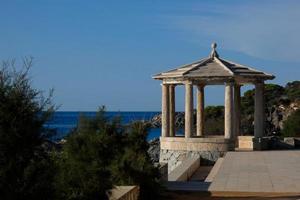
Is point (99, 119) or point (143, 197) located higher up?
point (99, 119)

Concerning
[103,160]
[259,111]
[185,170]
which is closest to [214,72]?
Result: [259,111]

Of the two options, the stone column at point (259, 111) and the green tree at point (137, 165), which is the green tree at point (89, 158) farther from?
the stone column at point (259, 111)

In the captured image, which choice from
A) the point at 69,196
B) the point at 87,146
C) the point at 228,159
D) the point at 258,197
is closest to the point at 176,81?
the point at 228,159

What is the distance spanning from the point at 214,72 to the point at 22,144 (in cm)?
2203

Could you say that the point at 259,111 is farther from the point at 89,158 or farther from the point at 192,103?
the point at 89,158

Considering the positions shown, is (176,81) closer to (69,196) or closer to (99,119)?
(99,119)

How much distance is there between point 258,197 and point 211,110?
4532 cm

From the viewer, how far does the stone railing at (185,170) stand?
20875 millimetres

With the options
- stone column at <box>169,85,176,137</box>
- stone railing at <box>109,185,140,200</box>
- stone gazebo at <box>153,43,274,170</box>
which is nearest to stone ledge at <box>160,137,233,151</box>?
stone gazebo at <box>153,43,274,170</box>

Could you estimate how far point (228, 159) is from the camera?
25.9 m

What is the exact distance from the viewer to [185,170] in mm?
22688

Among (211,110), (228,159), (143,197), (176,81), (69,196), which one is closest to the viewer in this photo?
(69,196)

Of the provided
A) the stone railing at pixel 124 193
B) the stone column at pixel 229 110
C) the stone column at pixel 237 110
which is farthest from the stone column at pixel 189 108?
the stone railing at pixel 124 193

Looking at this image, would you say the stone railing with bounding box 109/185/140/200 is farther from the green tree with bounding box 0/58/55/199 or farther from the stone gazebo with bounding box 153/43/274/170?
the stone gazebo with bounding box 153/43/274/170
